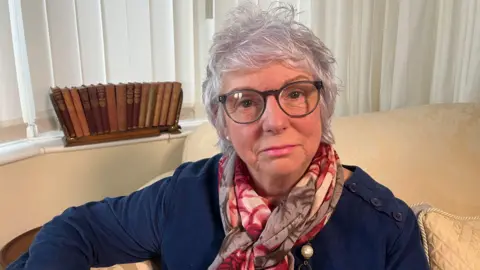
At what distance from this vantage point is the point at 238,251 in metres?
1.04

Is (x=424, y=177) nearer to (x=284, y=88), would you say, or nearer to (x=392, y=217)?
(x=392, y=217)

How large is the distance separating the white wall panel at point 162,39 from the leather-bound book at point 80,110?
0.32 metres

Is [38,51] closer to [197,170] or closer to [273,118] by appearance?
[197,170]

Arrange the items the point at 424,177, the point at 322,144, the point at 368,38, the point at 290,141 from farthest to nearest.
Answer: the point at 368,38 < the point at 424,177 < the point at 322,144 < the point at 290,141

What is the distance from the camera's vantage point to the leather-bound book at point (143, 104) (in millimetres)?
1772

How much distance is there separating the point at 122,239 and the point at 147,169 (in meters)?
0.71

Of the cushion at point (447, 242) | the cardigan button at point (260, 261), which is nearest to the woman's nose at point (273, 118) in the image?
the cardigan button at point (260, 261)

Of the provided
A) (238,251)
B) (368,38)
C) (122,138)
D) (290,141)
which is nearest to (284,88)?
(290,141)

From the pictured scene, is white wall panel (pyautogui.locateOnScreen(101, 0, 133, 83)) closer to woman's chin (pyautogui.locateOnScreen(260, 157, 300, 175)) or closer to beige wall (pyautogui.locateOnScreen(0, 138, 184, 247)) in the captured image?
beige wall (pyautogui.locateOnScreen(0, 138, 184, 247))

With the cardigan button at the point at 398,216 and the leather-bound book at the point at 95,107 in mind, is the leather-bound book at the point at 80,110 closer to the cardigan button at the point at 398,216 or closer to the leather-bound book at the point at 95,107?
the leather-bound book at the point at 95,107

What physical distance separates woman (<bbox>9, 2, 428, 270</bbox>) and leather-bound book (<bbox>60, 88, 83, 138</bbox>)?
1.86 ft

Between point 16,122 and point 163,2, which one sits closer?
point 16,122

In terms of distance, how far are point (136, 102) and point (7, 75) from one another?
0.41 meters

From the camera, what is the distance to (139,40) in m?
1.84
